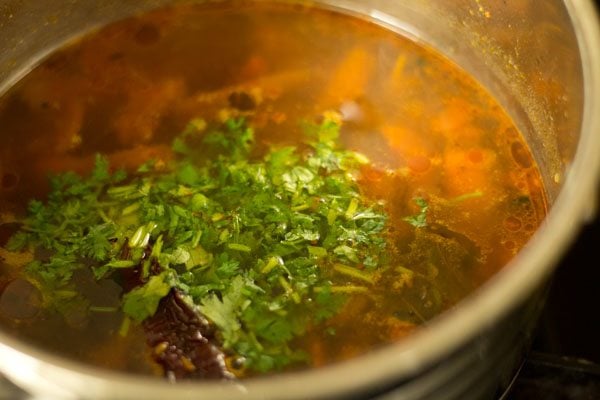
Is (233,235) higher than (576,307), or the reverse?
(233,235)

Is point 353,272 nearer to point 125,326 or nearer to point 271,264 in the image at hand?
point 271,264

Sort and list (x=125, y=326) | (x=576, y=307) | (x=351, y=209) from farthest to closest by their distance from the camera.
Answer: (x=576, y=307) < (x=351, y=209) < (x=125, y=326)

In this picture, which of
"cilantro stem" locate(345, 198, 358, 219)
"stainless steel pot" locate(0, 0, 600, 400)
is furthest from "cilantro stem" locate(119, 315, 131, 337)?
"cilantro stem" locate(345, 198, 358, 219)

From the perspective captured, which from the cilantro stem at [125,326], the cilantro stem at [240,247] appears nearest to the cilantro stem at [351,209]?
the cilantro stem at [240,247]

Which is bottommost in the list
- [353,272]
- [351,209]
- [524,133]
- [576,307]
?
[576,307]

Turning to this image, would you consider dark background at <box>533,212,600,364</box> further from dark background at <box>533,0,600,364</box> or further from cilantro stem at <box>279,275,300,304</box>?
cilantro stem at <box>279,275,300,304</box>

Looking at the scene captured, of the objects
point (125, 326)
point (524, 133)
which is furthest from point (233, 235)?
point (524, 133)
